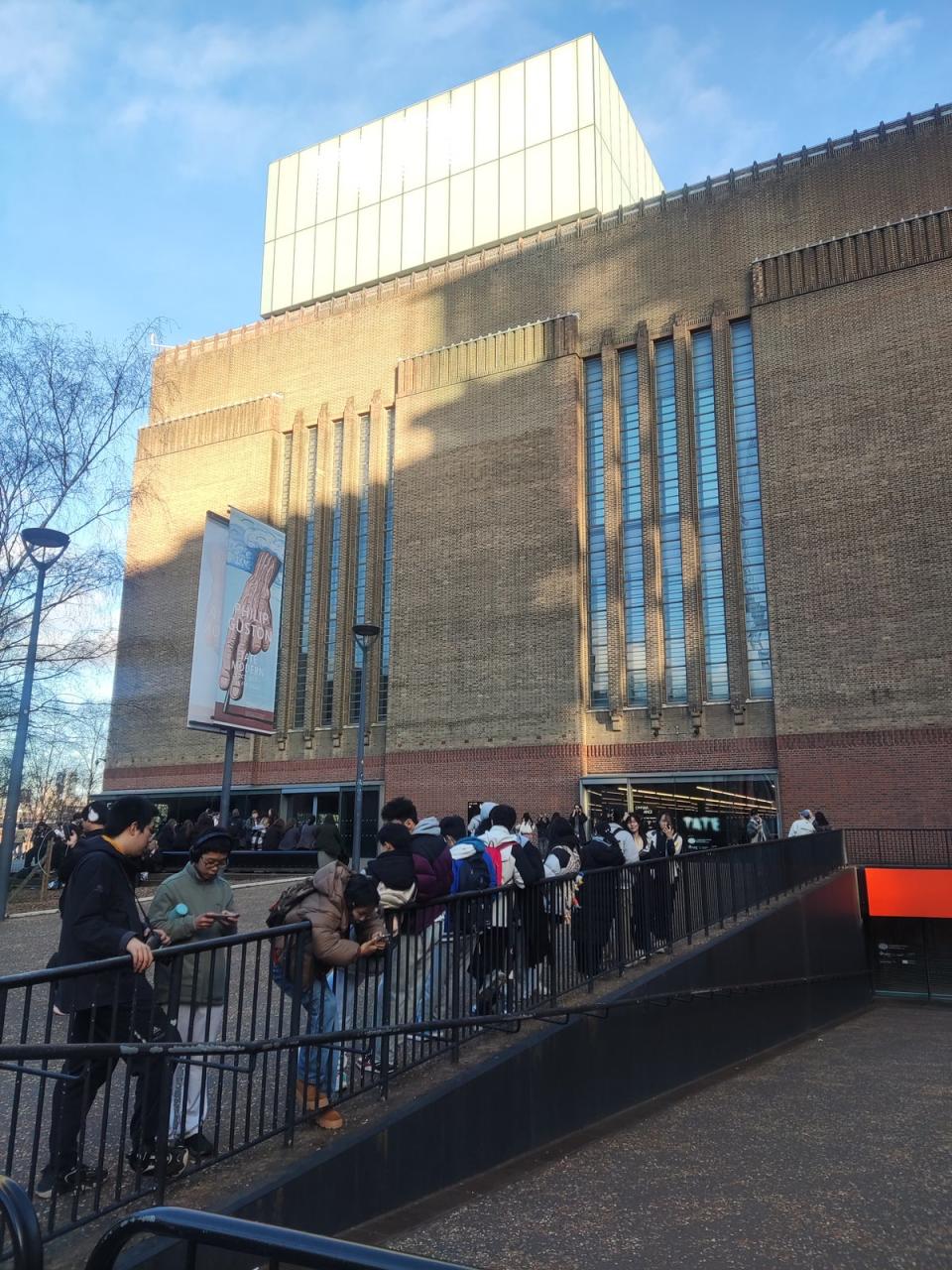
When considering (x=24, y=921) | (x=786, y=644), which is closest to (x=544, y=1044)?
(x=24, y=921)

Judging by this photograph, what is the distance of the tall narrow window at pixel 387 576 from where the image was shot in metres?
31.8

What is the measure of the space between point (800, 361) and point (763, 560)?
222 inches

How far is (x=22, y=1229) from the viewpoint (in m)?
1.89

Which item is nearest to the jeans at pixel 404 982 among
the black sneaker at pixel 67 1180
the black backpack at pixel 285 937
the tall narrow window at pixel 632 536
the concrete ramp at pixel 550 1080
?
the concrete ramp at pixel 550 1080

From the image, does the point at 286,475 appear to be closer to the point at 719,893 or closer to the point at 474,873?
the point at 719,893

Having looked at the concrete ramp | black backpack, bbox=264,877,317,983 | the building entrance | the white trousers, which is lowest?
the concrete ramp

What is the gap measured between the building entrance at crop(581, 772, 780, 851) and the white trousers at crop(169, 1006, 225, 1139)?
20908mm

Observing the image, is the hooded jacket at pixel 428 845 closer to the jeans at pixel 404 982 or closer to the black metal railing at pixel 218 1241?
the jeans at pixel 404 982

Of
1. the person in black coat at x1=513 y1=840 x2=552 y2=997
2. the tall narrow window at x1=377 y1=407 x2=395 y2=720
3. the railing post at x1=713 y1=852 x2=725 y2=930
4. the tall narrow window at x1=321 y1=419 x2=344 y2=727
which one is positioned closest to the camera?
the person in black coat at x1=513 y1=840 x2=552 y2=997

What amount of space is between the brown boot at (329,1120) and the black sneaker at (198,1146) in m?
0.69

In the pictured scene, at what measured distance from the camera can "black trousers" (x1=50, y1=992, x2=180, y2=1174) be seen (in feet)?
13.2

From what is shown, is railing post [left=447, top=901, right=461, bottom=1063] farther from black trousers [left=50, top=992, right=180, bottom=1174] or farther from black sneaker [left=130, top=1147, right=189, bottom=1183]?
black trousers [left=50, top=992, right=180, bottom=1174]

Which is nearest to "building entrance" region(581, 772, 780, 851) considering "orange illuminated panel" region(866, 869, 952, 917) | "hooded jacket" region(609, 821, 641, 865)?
"orange illuminated panel" region(866, 869, 952, 917)

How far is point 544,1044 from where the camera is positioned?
6.75m
